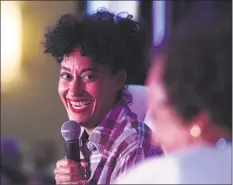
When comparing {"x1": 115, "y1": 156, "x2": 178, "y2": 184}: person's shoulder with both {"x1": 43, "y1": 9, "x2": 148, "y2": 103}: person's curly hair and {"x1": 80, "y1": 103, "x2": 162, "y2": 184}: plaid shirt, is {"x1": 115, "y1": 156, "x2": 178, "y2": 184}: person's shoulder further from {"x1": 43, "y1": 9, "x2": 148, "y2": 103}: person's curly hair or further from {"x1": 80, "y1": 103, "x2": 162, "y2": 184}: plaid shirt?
{"x1": 43, "y1": 9, "x2": 148, "y2": 103}: person's curly hair

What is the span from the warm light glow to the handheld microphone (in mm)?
1408

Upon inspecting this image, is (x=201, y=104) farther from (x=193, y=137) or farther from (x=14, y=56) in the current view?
(x=14, y=56)

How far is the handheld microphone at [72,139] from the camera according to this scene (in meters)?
1.51

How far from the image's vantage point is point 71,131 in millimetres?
1552

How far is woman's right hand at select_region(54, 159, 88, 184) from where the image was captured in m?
1.47

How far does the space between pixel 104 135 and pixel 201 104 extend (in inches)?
22.7

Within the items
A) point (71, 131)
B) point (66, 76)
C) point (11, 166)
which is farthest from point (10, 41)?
point (71, 131)

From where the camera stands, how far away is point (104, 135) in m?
1.62

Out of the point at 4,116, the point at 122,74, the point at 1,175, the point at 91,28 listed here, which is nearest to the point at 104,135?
the point at 122,74

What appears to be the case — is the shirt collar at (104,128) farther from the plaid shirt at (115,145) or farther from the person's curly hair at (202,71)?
the person's curly hair at (202,71)

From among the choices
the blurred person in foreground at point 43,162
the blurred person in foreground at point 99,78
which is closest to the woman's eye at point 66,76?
the blurred person in foreground at point 99,78

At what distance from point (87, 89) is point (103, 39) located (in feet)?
0.46

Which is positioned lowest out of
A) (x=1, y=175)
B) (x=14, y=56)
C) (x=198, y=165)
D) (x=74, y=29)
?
(x=1, y=175)

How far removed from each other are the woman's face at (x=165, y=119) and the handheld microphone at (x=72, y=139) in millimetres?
410
